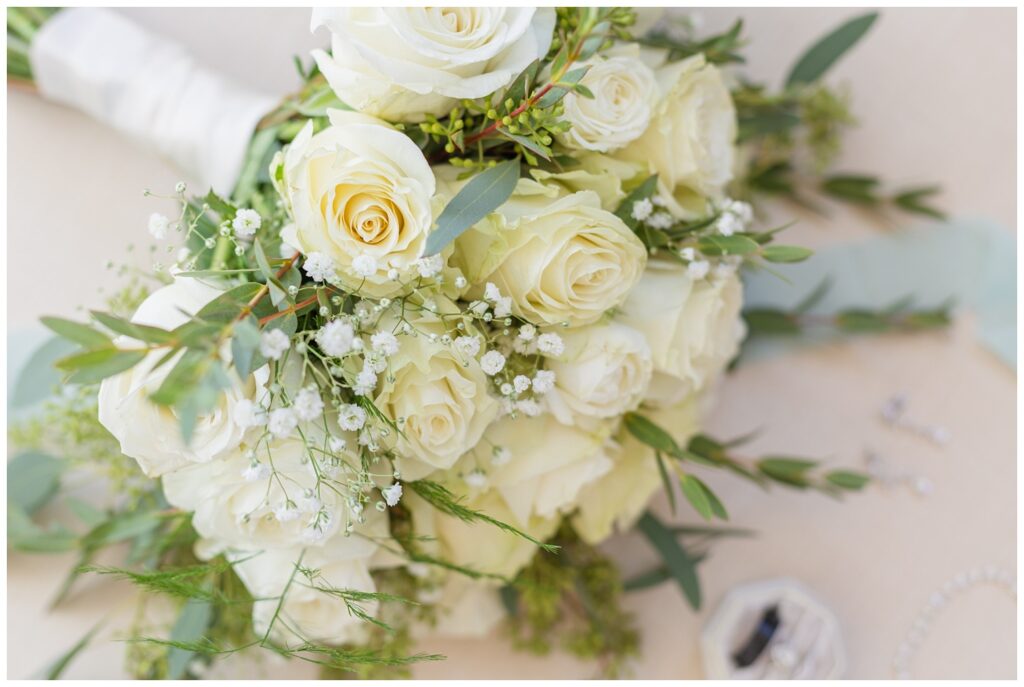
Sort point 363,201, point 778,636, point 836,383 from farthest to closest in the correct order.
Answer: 1. point 836,383
2. point 778,636
3. point 363,201

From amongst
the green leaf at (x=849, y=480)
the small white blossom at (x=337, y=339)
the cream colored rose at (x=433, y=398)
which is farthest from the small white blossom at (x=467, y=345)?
the green leaf at (x=849, y=480)

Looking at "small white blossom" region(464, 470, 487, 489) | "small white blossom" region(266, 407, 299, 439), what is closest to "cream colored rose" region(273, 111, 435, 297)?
"small white blossom" region(266, 407, 299, 439)

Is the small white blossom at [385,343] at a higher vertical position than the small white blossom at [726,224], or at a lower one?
lower

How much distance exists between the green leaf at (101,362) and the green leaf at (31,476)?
1.91ft

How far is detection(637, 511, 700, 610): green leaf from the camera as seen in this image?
987 mm

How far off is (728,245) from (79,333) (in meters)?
0.53

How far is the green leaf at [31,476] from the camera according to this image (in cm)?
97

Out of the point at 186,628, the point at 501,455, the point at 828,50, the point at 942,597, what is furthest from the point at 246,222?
the point at 942,597

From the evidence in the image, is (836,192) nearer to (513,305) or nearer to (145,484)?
(513,305)

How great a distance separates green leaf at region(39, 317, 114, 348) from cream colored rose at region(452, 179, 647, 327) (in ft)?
0.93

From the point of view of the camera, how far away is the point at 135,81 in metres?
0.99

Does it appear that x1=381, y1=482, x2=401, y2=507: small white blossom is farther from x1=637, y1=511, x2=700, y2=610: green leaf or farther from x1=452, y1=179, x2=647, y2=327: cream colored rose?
x1=637, y1=511, x2=700, y2=610: green leaf

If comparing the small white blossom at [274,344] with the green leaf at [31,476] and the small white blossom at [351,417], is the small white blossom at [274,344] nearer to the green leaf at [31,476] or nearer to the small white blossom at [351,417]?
the small white blossom at [351,417]

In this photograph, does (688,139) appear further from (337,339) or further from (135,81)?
(135,81)
